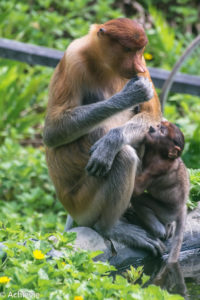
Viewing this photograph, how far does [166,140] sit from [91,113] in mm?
647

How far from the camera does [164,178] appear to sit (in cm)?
464

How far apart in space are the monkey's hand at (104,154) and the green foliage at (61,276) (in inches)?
30.3

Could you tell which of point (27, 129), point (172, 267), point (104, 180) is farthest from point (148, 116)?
point (27, 129)

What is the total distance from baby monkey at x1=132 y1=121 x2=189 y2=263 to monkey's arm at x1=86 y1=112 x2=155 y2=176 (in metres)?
0.18

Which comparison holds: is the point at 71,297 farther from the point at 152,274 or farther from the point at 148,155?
the point at 148,155

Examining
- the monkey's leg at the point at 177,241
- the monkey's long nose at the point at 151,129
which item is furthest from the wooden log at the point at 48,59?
the monkey's leg at the point at 177,241

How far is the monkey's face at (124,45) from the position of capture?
433 cm

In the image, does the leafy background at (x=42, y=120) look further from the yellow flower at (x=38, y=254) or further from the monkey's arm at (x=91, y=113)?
the monkey's arm at (x=91, y=113)

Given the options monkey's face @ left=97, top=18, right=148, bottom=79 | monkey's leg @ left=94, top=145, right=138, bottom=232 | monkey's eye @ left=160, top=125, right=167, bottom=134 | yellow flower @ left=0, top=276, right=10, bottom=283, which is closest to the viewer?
yellow flower @ left=0, top=276, right=10, bottom=283

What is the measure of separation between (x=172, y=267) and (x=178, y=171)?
79 centimetres

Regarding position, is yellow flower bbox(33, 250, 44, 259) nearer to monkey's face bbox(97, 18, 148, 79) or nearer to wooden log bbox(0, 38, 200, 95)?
monkey's face bbox(97, 18, 148, 79)

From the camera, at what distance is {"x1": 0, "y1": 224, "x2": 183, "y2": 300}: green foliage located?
3133mm

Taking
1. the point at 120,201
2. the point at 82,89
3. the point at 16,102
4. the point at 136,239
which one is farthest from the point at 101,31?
the point at 16,102

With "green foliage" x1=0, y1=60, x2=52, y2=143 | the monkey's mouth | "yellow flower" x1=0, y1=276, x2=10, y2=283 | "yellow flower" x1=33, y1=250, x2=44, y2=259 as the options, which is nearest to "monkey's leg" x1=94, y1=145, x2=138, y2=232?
the monkey's mouth
